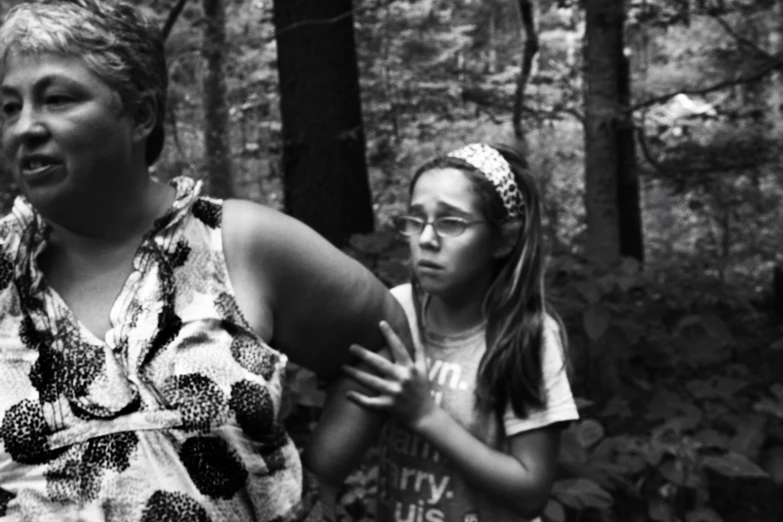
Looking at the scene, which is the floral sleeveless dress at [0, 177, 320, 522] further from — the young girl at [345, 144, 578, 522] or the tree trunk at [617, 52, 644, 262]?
the tree trunk at [617, 52, 644, 262]

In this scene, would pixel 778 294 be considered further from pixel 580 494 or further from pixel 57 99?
pixel 57 99

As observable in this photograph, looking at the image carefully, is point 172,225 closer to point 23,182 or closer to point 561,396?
point 23,182

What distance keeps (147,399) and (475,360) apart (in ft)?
2.94

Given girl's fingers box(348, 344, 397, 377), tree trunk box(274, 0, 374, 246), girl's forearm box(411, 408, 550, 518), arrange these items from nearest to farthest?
1. girl's fingers box(348, 344, 397, 377)
2. girl's forearm box(411, 408, 550, 518)
3. tree trunk box(274, 0, 374, 246)

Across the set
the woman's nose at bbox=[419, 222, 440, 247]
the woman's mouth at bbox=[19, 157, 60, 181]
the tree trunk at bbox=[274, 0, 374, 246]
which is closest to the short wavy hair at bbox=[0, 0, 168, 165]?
the woman's mouth at bbox=[19, 157, 60, 181]

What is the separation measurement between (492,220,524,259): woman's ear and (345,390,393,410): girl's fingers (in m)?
0.53

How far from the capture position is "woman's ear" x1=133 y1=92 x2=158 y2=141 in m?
1.61

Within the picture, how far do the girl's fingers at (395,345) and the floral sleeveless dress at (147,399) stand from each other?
1.03 ft

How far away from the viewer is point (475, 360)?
7.20 ft

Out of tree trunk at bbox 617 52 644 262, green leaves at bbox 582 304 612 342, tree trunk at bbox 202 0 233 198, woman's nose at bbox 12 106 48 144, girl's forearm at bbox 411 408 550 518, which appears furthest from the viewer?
tree trunk at bbox 202 0 233 198

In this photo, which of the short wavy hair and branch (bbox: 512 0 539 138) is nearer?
the short wavy hair

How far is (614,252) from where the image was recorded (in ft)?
20.0

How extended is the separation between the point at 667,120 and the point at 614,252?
3846 millimetres

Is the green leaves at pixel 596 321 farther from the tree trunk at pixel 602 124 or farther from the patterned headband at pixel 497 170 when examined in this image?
the patterned headband at pixel 497 170
